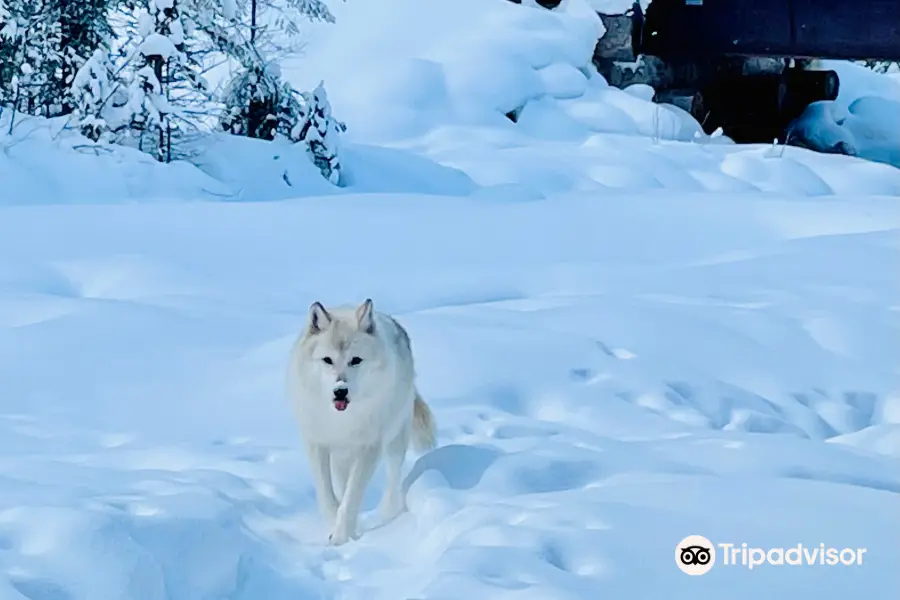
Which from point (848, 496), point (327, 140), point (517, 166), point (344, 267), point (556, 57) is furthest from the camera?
point (556, 57)

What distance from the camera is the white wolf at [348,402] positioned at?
→ 3641 mm

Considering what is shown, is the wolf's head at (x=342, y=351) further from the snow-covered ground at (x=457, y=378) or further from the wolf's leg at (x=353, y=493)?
the snow-covered ground at (x=457, y=378)

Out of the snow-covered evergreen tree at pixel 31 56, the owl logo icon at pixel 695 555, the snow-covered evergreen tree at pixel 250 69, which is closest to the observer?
the owl logo icon at pixel 695 555

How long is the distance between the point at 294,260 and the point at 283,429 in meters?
2.93

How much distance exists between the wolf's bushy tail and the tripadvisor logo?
1391mm

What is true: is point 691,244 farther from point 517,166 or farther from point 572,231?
point 517,166

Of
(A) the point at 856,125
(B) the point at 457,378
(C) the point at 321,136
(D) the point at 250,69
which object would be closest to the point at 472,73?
(D) the point at 250,69

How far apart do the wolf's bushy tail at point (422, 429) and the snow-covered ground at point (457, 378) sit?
70mm

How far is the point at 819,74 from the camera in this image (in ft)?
65.1

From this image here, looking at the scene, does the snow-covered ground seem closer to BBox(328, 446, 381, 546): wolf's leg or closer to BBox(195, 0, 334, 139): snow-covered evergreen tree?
BBox(328, 446, 381, 546): wolf's leg

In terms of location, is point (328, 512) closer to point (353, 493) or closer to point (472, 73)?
point (353, 493)

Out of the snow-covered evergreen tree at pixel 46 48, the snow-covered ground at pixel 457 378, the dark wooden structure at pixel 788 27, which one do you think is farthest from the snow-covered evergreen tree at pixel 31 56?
the dark wooden structure at pixel 788 27

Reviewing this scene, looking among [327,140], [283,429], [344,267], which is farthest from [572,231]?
[283,429]

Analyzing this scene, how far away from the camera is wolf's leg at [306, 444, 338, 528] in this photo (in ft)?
12.1
